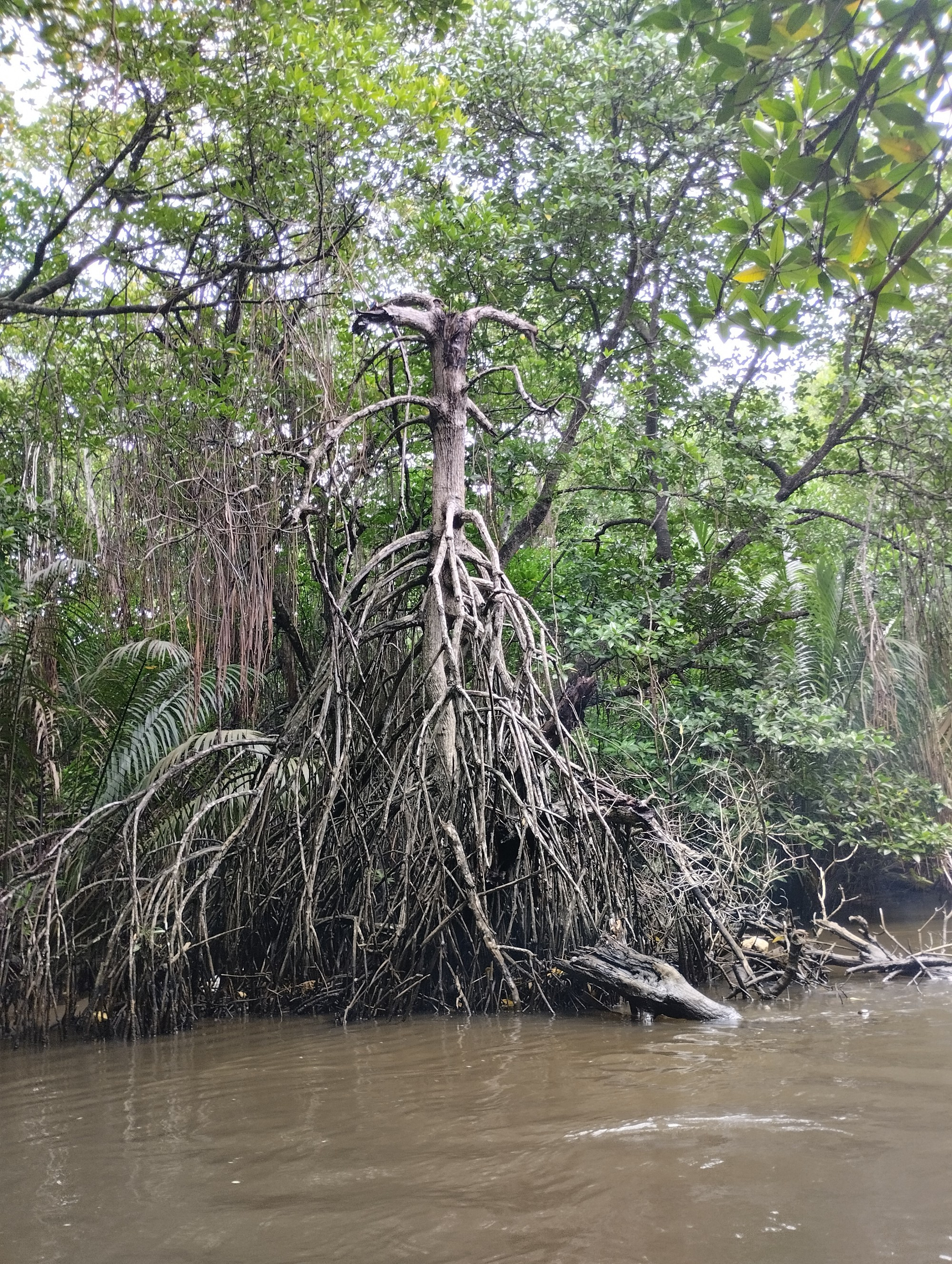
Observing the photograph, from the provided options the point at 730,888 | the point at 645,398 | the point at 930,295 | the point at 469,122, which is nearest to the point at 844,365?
the point at 930,295

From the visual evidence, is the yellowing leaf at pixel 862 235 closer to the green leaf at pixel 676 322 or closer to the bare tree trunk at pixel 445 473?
the green leaf at pixel 676 322

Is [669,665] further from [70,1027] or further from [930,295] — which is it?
[70,1027]

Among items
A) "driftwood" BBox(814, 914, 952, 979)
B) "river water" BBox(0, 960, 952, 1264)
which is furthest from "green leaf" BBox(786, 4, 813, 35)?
"driftwood" BBox(814, 914, 952, 979)

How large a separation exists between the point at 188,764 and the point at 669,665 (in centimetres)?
455

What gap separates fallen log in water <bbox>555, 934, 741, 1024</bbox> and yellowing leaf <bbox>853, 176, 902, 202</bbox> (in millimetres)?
3694

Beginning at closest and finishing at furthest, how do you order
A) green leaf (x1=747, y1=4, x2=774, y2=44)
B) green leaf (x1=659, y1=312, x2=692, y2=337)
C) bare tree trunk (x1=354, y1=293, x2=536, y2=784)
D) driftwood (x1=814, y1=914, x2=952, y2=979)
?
green leaf (x1=747, y1=4, x2=774, y2=44)
green leaf (x1=659, y1=312, x2=692, y2=337)
bare tree trunk (x1=354, y1=293, x2=536, y2=784)
driftwood (x1=814, y1=914, x2=952, y2=979)

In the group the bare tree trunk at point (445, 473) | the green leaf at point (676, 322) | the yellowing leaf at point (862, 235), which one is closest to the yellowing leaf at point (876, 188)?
the yellowing leaf at point (862, 235)

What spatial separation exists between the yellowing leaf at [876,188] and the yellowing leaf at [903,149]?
0.17 ft

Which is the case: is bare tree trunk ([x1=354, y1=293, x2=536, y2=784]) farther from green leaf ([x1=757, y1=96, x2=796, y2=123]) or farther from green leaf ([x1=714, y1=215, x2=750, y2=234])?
green leaf ([x1=757, y1=96, x2=796, y2=123])

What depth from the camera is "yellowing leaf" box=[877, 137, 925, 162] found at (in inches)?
85.3

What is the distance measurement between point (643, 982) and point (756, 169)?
3.77 metres

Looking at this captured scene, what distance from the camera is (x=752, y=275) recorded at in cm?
243

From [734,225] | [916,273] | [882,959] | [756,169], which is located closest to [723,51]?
[756,169]

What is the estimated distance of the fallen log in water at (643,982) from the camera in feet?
15.4
